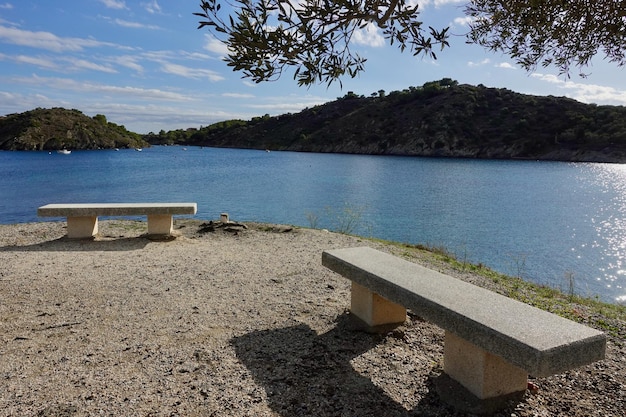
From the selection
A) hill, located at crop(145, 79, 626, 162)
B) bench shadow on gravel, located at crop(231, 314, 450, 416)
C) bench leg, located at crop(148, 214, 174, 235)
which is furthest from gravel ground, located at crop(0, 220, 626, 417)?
hill, located at crop(145, 79, 626, 162)

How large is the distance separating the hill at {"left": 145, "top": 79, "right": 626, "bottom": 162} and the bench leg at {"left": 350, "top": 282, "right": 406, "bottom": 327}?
64.3 meters

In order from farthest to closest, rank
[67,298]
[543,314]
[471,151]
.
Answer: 1. [471,151]
2. [67,298]
3. [543,314]

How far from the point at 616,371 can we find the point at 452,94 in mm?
84812

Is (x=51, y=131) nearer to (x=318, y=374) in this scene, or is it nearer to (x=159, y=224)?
(x=159, y=224)

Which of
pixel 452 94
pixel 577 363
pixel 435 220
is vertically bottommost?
pixel 435 220

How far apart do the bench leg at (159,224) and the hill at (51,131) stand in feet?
299

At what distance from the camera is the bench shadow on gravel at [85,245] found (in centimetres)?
777

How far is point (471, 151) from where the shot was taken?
67438 mm

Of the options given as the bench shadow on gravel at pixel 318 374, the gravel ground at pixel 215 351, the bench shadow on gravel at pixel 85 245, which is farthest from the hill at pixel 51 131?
the bench shadow on gravel at pixel 318 374

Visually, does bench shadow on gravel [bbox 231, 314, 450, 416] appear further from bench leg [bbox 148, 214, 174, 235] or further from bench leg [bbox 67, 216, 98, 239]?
bench leg [bbox 67, 216, 98, 239]

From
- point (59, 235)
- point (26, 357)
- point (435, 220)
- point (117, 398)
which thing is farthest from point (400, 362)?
point (435, 220)

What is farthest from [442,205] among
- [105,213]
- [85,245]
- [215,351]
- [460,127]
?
[460,127]

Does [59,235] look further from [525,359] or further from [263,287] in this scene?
[525,359]

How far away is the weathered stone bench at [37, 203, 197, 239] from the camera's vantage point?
8.13m
